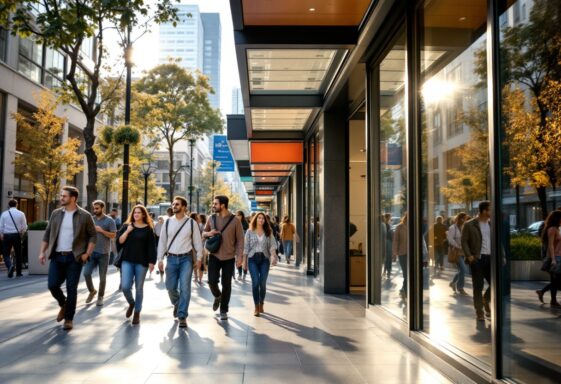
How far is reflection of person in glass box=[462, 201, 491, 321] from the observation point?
15.5ft

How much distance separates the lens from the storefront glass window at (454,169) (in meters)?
4.92

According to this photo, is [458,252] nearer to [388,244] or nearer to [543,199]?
[543,199]

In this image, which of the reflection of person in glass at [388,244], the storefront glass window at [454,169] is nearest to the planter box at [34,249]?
the reflection of person in glass at [388,244]

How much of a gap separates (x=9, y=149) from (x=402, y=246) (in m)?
25.6

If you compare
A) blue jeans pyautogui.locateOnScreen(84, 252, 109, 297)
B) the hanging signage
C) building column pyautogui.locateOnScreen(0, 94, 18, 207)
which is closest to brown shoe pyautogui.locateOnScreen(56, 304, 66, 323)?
blue jeans pyautogui.locateOnScreen(84, 252, 109, 297)

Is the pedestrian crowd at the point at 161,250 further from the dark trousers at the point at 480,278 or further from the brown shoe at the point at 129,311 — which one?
the dark trousers at the point at 480,278

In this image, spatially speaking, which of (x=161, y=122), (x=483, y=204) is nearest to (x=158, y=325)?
(x=483, y=204)

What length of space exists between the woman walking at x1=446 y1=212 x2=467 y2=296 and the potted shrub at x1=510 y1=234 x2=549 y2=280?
0.94 metres

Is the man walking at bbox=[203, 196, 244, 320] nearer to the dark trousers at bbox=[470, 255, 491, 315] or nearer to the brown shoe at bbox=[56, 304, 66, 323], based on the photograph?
the brown shoe at bbox=[56, 304, 66, 323]

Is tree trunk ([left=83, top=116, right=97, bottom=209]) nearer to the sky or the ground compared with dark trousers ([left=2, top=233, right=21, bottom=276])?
nearer to the sky

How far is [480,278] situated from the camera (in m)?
4.89

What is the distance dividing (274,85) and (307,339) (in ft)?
21.9

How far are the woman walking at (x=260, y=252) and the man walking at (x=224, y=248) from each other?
19.7 inches

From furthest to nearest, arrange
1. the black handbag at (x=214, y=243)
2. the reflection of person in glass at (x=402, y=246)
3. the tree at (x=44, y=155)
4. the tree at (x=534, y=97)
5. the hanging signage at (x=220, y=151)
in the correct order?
the hanging signage at (x=220, y=151)
the tree at (x=44, y=155)
the black handbag at (x=214, y=243)
the reflection of person in glass at (x=402, y=246)
the tree at (x=534, y=97)
